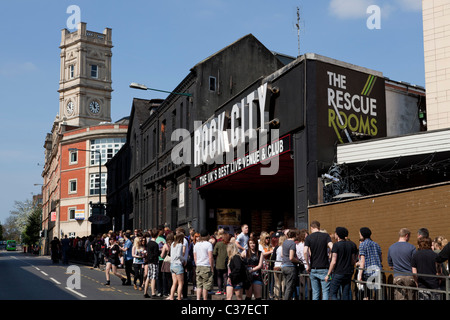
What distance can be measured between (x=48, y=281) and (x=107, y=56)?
93230 mm

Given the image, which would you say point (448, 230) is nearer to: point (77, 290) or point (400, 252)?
point (400, 252)

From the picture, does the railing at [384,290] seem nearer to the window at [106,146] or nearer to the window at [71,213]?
the window at [106,146]

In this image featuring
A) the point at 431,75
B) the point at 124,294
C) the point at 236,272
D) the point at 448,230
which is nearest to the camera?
the point at 236,272

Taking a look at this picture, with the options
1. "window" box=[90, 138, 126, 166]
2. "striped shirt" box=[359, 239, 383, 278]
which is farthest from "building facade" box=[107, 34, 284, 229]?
"window" box=[90, 138, 126, 166]

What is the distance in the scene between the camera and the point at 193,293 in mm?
18094

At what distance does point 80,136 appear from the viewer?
7919 centimetres

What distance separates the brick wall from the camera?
46.9 ft

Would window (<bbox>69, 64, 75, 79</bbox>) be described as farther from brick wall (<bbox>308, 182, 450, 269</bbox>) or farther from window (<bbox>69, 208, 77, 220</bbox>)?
brick wall (<bbox>308, 182, 450, 269</bbox>)

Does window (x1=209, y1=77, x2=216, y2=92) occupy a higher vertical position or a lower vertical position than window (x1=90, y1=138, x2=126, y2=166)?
lower

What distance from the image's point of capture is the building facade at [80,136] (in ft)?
256

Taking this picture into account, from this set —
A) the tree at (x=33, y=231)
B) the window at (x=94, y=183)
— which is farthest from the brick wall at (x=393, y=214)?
the tree at (x=33, y=231)

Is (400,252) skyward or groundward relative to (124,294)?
skyward

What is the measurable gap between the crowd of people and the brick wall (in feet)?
6.74
